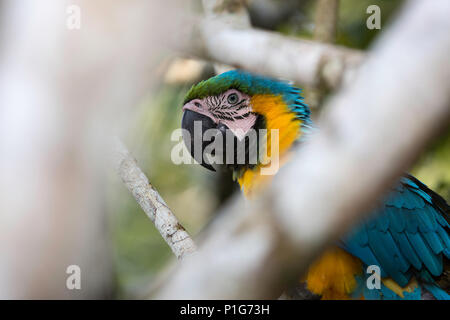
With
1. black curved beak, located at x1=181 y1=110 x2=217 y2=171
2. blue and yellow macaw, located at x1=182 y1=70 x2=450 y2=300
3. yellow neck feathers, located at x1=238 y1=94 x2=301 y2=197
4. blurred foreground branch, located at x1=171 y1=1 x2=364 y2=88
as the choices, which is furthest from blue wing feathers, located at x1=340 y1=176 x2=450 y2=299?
black curved beak, located at x1=181 y1=110 x2=217 y2=171

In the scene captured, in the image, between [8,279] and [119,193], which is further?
[119,193]

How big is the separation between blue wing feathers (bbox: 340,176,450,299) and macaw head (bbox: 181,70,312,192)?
0.54m

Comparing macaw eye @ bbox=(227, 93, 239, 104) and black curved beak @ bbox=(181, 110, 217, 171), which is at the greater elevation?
macaw eye @ bbox=(227, 93, 239, 104)

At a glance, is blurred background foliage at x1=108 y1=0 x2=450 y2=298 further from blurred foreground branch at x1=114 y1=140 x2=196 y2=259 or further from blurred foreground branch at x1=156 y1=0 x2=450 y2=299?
blurred foreground branch at x1=156 y1=0 x2=450 y2=299

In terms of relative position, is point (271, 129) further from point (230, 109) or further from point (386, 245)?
point (386, 245)

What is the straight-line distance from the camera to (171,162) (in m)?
3.99

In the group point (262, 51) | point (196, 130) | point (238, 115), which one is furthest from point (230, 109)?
point (262, 51)

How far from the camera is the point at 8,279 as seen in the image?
948 mm

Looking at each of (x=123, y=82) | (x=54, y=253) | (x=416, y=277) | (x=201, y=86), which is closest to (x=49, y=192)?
(x=54, y=253)

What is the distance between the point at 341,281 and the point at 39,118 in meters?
Answer: 1.64

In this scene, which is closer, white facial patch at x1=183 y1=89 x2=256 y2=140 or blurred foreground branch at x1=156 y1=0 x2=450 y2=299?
blurred foreground branch at x1=156 y1=0 x2=450 y2=299

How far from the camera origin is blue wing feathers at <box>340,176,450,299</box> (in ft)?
7.04

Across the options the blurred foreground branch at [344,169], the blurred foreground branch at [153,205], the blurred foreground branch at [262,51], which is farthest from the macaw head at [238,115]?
the blurred foreground branch at [344,169]
